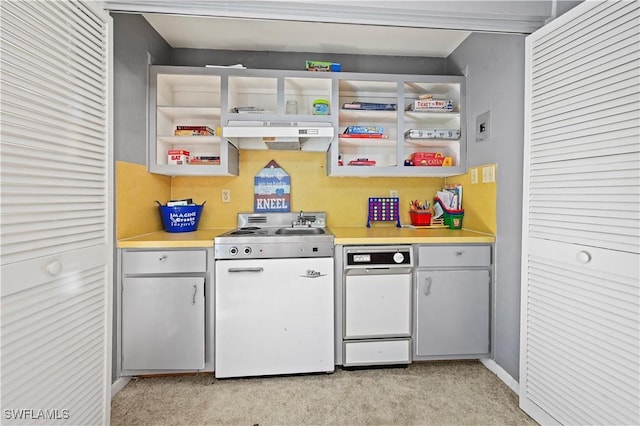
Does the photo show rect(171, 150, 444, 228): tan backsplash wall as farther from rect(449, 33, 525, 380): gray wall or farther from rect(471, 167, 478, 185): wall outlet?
rect(449, 33, 525, 380): gray wall

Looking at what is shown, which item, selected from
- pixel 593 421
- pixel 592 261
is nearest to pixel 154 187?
pixel 592 261

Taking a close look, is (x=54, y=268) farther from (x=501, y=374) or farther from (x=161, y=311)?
(x=501, y=374)

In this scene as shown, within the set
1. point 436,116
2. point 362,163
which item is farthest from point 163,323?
point 436,116

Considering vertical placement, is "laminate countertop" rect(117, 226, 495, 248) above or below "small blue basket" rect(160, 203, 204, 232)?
below

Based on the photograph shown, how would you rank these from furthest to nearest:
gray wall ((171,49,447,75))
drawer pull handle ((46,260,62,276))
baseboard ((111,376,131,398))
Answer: gray wall ((171,49,447,75))
baseboard ((111,376,131,398))
drawer pull handle ((46,260,62,276))

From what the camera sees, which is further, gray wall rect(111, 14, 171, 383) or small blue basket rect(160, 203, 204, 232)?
small blue basket rect(160, 203, 204, 232)

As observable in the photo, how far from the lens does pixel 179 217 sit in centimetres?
247

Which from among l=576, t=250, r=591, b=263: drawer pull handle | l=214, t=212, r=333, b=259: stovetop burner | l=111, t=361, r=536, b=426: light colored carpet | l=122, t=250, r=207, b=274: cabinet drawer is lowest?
l=111, t=361, r=536, b=426: light colored carpet

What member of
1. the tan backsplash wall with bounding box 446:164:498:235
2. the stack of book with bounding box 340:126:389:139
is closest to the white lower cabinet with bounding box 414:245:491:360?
the tan backsplash wall with bounding box 446:164:498:235

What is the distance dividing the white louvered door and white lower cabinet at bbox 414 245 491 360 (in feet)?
1.58

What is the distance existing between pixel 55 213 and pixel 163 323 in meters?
1.08

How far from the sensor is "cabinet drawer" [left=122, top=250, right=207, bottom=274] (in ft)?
6.63

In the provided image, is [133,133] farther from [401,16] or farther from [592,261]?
[592,261]

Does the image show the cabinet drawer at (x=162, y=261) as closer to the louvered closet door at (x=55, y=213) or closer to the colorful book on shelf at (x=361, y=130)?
the louvered closet door at (x=55, y=213)
